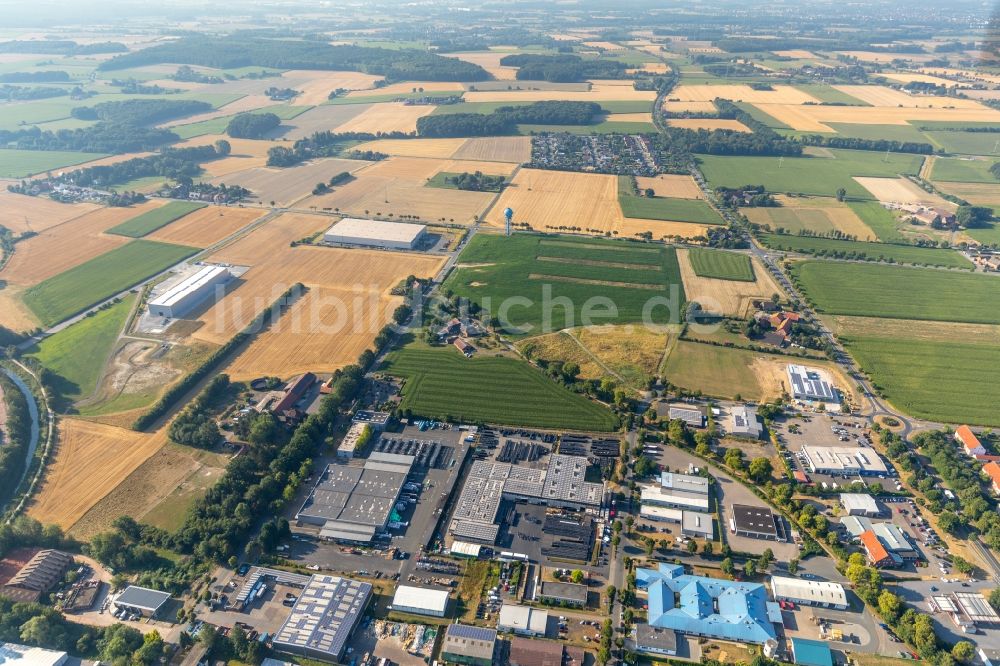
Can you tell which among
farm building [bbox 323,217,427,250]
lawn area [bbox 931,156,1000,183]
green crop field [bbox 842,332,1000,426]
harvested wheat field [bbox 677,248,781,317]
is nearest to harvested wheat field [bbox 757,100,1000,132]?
lawn area [bbox 931,156,1000,183]

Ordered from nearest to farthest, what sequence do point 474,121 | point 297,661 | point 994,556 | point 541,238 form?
point 297,661, point 994,556, point 541,238, point 474,121

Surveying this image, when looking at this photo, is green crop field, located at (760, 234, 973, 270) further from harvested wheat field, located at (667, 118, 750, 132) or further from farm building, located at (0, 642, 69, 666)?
farm building, located at (0, 642, 69, 666)

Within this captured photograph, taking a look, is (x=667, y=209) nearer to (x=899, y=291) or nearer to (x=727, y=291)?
(x=727, y=291)

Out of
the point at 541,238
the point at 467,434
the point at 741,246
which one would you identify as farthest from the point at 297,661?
the point at 741,246

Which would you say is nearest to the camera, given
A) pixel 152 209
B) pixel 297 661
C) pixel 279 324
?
pixel 297 661

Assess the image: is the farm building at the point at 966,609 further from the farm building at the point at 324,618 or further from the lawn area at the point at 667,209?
the lawn area at the point at 667,209

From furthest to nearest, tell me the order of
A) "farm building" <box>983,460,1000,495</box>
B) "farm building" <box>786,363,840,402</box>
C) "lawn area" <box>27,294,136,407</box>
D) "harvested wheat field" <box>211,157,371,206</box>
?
1. "harvested wheat field" <box>211,157,371,206</box>
2. "lawn area" <box>27,294,136,407</box>
3. "farm building" <box>786,363,840,402</box>
4. "farm building" <box>983,460,1000,495</box>

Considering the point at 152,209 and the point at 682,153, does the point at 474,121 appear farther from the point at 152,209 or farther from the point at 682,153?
the point at 152,209
